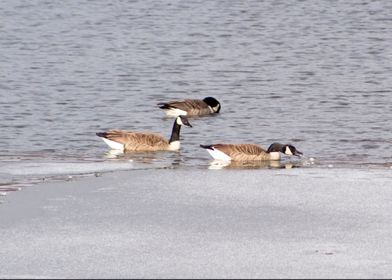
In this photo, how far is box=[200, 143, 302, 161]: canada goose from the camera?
56.1 feet

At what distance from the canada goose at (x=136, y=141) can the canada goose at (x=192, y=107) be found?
2.95 meters

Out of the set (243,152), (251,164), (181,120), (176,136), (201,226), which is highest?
(181,120)

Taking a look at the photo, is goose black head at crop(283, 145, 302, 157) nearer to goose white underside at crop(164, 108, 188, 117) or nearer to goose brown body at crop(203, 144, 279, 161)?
goose brown body at crop(203, 144, 279, 161)

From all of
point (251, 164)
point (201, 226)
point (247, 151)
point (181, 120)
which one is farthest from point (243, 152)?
point (201, 226)

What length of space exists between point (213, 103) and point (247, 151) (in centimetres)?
535

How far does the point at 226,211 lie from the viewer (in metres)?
12.8

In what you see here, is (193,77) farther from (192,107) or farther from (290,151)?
(290,151)

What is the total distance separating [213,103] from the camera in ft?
74.0

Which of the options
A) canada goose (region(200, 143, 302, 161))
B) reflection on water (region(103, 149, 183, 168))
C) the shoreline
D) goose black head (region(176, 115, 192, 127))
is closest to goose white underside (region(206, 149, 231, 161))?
canada goose (region(200, 143, 302, 161))

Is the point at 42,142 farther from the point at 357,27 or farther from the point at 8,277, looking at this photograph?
the point at 357,27

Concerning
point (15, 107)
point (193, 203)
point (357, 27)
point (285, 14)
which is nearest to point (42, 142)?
point (15, 107)

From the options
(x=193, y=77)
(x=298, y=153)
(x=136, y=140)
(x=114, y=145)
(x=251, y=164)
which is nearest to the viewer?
(x=251, y=164)

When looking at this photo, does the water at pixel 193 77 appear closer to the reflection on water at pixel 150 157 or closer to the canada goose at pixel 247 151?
the reflection on water at pixel 150 157

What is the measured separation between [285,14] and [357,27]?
12.4ft
